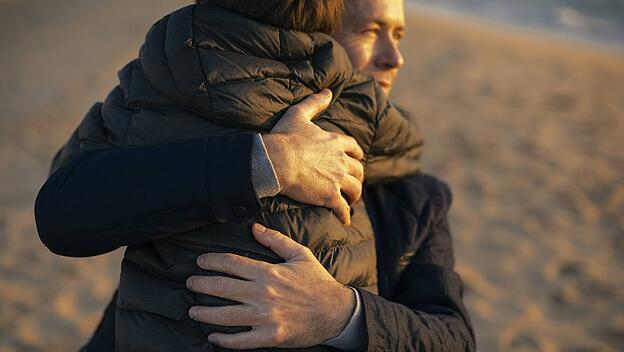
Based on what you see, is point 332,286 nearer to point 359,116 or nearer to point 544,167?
point 359,116

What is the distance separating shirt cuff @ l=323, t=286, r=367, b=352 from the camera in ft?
5.15

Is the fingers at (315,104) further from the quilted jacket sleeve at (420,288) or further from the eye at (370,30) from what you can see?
the eye at (370,30)

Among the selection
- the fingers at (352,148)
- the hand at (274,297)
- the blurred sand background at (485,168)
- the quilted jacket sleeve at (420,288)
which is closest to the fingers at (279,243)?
the hand at (274,297)

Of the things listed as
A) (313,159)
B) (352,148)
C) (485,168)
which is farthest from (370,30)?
(485,168)

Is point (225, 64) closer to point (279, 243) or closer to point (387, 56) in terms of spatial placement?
point (279, 243)

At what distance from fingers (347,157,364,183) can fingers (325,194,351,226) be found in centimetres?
10

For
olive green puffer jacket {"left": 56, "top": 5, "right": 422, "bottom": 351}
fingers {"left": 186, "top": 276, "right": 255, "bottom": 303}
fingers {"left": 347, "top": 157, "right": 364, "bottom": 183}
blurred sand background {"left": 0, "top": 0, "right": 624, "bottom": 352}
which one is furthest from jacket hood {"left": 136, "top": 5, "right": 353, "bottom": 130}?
blurred sand background {"left": 0, "top": 0, "right": 624, "bottom": 352}

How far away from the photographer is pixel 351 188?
66.7 inches

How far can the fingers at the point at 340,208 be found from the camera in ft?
5.30

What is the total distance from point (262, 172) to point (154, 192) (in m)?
0.23

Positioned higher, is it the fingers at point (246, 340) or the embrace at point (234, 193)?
the embrace at point (234, 193)

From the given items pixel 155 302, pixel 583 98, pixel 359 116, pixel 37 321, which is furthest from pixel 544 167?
pixel 155 302

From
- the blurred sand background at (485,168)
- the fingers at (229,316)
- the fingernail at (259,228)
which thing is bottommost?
the blurred sand background at (485,168)

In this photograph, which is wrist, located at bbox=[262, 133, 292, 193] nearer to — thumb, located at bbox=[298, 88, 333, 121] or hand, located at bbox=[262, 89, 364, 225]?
hand, located at bbox=[262, 89, 364, 225]
